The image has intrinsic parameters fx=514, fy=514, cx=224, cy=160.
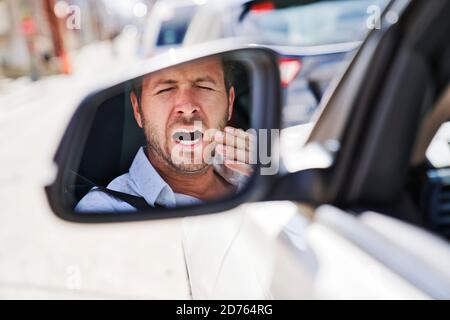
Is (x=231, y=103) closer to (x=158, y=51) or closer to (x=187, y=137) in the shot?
(x=187, y=137)

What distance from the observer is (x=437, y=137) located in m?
1.29

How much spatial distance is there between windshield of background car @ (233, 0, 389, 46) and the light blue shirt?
322cm

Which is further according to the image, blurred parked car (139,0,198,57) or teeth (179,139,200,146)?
blurred parked car (139,0,198,57)

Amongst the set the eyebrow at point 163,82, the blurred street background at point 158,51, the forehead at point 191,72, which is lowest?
the blurred street background at point 158,51

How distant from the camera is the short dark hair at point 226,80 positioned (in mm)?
1316

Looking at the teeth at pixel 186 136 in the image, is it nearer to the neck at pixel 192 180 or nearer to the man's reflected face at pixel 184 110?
the man's reflected face at pixel 184 110

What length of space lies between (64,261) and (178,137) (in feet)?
9.29

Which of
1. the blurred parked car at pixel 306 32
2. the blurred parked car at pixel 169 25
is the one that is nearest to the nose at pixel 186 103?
the blurred parked car at pixel 306 32

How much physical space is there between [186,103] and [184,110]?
20 mm

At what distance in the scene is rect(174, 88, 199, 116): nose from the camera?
1.38 meters

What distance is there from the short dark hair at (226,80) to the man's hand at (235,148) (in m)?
0.13

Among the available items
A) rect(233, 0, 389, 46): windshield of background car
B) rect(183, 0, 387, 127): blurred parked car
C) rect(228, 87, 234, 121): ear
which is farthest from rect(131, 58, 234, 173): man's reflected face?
rect(233, 0, 389, 46): windshield of background car

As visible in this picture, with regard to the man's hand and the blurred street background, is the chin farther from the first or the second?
the blurred street background
